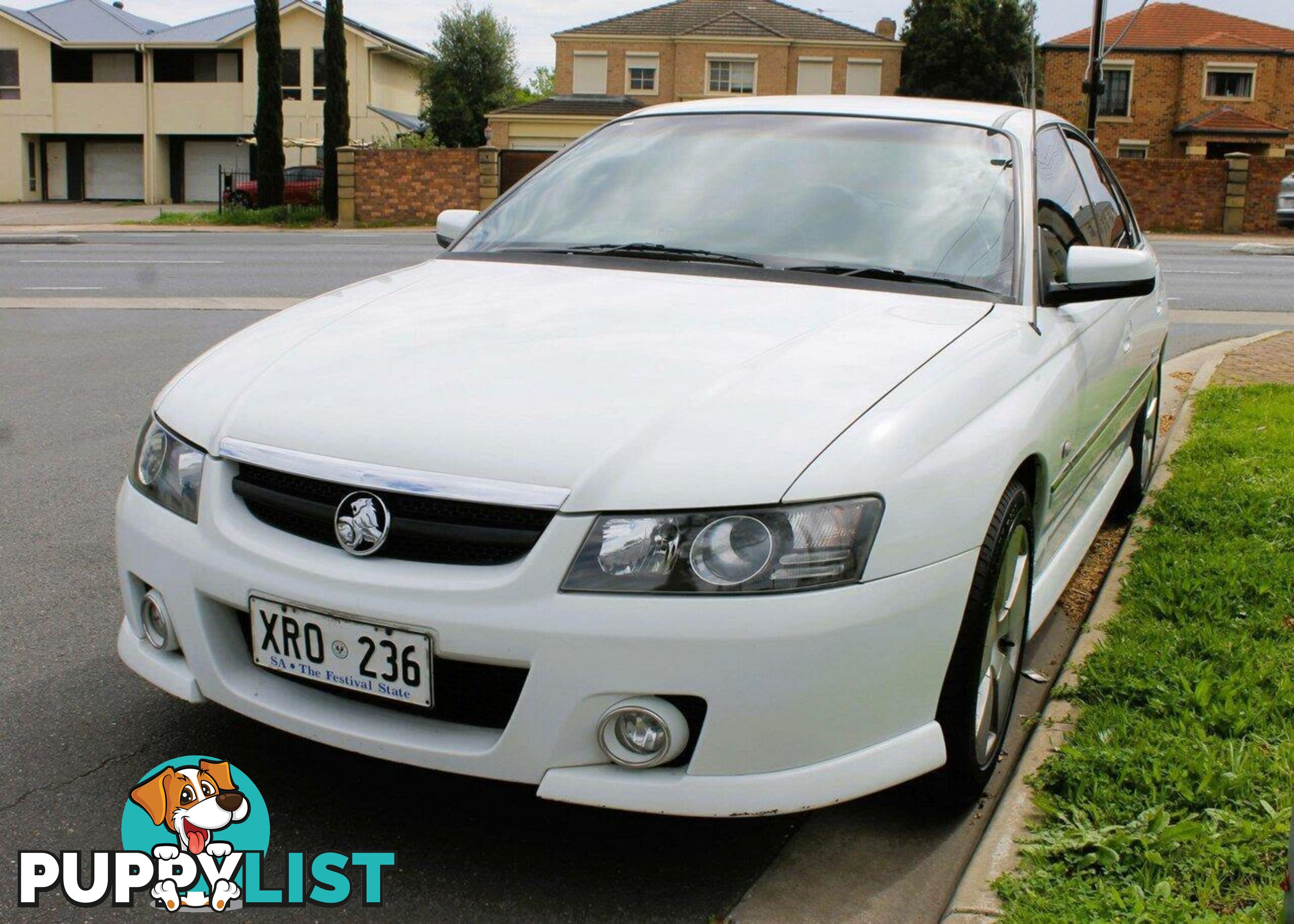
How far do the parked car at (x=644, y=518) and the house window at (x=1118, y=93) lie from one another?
5111 cm

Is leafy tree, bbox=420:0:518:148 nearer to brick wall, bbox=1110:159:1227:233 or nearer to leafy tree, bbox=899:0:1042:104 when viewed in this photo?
leafy tree, bbox=899:0:1042:104

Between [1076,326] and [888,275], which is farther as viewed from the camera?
[1076,326]

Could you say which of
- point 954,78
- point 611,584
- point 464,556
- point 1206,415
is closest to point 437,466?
point 464,556

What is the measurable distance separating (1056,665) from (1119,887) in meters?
1.44

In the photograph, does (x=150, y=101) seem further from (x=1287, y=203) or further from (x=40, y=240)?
(x=1287, y=203)

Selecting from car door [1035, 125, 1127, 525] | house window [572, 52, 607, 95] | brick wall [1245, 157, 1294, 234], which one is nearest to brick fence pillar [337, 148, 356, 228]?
brick wall [1245, 157, 1294, 234]

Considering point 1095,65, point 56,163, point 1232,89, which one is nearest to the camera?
point 1095,65

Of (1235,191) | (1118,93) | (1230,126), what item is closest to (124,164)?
(1118,93)

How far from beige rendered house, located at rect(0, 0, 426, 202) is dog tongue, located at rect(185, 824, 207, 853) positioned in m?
46.7

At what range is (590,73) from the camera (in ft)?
173

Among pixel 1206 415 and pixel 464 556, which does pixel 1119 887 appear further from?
pixel 1206 415

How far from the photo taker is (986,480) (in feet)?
8.57

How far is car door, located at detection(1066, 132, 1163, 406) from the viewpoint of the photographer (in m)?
4.19

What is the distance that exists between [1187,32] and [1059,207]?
53.6 m
